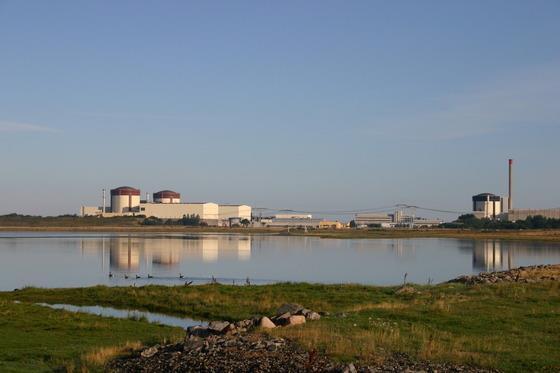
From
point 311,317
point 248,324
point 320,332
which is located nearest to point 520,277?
point 311,317

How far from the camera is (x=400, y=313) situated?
24828 millimetres

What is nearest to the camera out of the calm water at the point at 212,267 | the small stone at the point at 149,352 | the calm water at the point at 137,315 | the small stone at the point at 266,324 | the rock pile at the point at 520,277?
the small stone at the point at 149,352

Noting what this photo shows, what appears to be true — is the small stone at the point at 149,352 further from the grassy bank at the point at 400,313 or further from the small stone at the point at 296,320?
the small stone at the point at 296,320

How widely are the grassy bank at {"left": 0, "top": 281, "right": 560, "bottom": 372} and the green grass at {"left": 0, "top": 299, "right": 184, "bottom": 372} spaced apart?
1.52 m

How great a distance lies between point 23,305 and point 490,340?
21819 millimetres

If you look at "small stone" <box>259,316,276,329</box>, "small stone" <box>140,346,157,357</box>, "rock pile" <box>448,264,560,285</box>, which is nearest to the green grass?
"small stone" <box>140,346,157,357</box>

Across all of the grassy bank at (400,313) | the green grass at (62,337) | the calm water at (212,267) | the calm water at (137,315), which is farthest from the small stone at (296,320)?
the calm water at (212,267)

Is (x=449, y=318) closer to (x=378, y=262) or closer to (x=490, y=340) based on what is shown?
(x=490, y=340)

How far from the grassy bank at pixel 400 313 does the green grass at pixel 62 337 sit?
5.00ft

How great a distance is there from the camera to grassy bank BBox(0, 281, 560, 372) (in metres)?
17.3

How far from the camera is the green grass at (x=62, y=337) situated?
61.8 ft

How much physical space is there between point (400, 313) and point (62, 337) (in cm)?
1149

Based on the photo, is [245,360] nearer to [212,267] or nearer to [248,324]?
[248,324]

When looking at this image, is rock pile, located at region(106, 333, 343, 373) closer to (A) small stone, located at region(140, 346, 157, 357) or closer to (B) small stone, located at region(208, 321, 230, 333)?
(A) small stone, located at region(140, 346, 157, 357)
